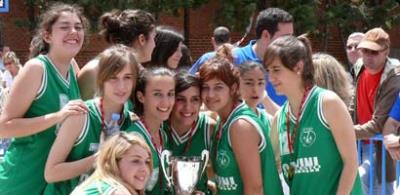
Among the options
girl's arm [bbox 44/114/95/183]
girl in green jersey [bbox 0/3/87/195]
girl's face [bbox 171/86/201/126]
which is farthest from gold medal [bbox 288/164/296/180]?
girl in green jersey [bbox 0/3/87/195]

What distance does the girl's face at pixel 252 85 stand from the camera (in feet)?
14.2

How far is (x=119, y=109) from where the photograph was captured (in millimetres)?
3561

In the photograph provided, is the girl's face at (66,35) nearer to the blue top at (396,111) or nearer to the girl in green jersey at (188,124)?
the girl in green jersey at (188,124)

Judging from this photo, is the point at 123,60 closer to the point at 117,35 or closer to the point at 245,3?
the point at 117,35

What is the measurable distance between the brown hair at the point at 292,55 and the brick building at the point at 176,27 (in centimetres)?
1651

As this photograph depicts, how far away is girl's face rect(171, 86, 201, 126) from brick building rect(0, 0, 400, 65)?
53.6ft

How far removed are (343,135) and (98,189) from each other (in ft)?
4.13

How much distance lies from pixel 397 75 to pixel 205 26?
58.2 ft

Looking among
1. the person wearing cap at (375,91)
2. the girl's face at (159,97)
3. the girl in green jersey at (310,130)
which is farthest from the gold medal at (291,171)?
the person wearing cap at (375,91)

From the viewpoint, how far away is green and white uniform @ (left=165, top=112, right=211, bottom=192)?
148 inches

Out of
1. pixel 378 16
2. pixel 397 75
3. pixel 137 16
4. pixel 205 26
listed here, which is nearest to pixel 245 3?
pixel 205 26

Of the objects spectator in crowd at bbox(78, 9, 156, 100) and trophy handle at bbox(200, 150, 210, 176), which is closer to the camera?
trophy handle at bbox(200, 150, 210, 176)

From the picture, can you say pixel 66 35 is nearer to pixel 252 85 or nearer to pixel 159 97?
pixel 159 97

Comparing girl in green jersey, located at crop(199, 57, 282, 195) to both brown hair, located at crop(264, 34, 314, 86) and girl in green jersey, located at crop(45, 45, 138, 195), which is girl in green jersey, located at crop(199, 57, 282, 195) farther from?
girl in green jersey, located at crop(45, 45, 138, 195)
